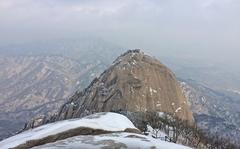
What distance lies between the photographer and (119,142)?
27656 millimetres

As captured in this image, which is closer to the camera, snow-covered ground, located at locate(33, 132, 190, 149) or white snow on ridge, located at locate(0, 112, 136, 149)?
snow-covered ground, located at locate(33, 132, 190, 149)

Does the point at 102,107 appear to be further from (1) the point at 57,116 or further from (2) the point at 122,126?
(2) the point at 122,126

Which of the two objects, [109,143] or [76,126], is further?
[76,126]

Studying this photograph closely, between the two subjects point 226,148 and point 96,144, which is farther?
point 226,148

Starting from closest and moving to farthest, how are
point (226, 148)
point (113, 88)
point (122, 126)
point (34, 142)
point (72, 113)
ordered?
point (34, 142)
point (122, 126)
point (226, 148)
point (72, 113)
point (113, 88)

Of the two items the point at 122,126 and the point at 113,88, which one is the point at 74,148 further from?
the point at 113,88

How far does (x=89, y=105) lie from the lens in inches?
7480

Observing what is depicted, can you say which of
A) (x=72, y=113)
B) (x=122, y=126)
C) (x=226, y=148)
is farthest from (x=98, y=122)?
(x=72, y=113)

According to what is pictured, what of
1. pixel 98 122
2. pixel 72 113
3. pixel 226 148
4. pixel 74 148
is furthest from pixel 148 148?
pixel 72 113

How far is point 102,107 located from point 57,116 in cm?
2328

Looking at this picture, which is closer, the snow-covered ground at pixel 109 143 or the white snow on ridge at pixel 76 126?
the snow-covered ground at pixel 109 143

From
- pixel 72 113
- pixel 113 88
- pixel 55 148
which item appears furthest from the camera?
pixel 113 88

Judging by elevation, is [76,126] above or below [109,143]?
above

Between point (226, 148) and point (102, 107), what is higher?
point (102, 107)
